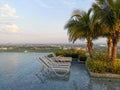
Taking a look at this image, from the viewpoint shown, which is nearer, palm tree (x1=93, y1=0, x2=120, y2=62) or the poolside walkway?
the poolside walkway

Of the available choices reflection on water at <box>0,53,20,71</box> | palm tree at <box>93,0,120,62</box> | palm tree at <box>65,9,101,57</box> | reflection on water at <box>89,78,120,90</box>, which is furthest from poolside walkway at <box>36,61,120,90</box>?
reflection on water at <box>0,53,20,71</box>

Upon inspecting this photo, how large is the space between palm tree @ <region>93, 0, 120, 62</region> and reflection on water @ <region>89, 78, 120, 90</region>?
1.82 meters

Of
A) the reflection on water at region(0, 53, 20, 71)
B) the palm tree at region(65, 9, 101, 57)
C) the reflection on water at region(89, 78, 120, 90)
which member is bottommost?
the reflection on water at region(89, 78, 120, 90)

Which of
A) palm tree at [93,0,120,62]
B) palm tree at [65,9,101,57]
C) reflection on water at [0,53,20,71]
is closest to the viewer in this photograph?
palm tree at [93,0,120,62]

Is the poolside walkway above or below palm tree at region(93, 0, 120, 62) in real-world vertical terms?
below

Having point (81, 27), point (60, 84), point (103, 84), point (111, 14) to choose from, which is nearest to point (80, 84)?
point (60, 84)

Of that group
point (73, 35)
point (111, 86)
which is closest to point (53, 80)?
point (111, 86)

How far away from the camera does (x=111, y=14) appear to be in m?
10.5

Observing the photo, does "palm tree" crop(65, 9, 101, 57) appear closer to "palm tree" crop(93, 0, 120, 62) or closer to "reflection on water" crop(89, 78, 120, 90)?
"palm tree" crop(93, 0, 120, 62)

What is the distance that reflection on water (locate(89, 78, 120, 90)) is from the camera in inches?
324

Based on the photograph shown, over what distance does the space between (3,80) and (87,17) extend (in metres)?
7.54

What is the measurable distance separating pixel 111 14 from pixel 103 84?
348cm

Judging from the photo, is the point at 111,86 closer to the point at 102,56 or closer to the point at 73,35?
the point at 102,56

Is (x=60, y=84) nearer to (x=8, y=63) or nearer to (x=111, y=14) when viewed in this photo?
(x=111, y=14)
